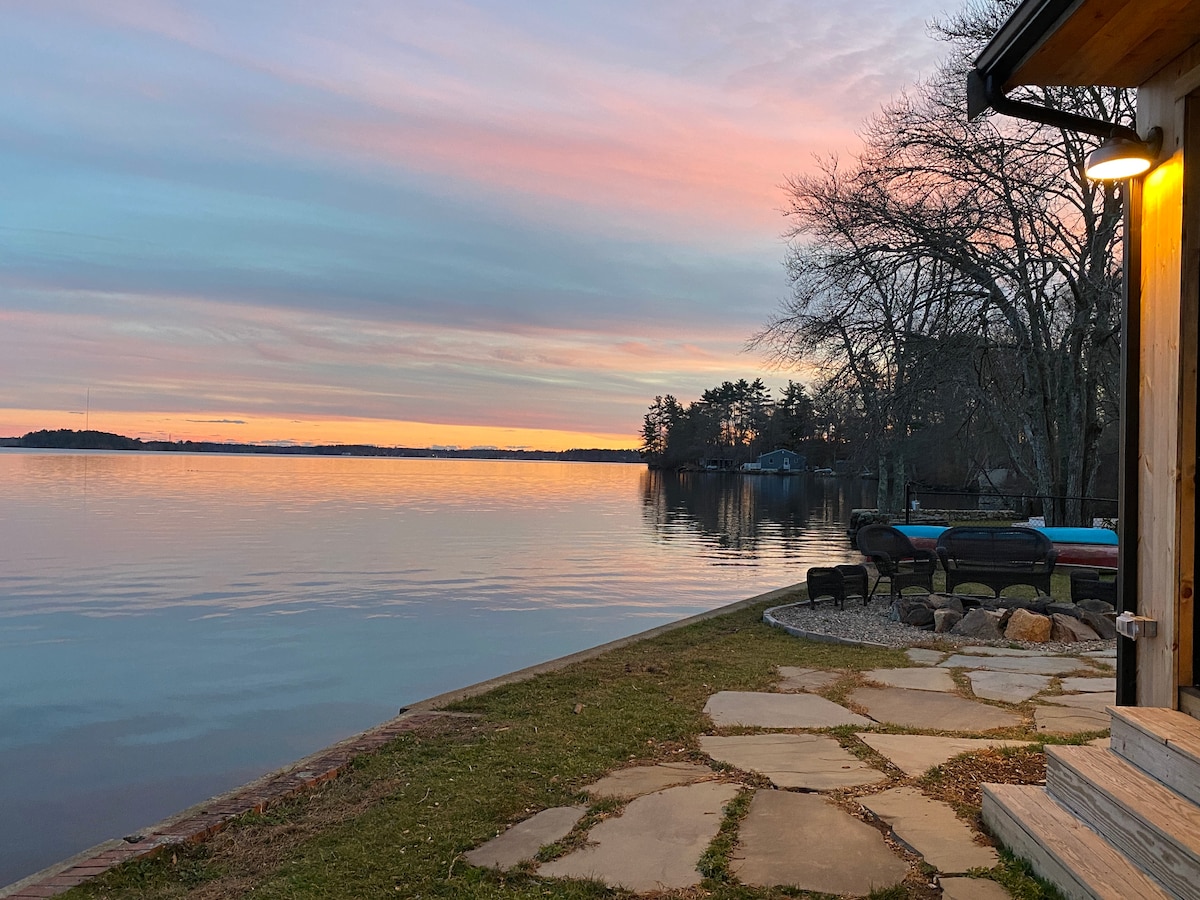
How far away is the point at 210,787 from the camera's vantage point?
201 inches

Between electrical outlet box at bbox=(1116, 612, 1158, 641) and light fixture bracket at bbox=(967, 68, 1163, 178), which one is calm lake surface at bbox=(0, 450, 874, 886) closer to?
electrical outlet box at bbox=(1116, 612, 1158, 641)

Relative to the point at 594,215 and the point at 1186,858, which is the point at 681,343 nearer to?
the point at 594,215

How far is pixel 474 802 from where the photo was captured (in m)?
3.51

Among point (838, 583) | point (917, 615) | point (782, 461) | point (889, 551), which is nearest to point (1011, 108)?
point (917, 615)

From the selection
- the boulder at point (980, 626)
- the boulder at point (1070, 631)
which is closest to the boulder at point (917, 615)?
the boulder at point (980, 626)

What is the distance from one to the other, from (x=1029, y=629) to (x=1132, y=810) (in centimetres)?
514

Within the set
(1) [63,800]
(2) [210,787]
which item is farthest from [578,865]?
(1) [63,800]

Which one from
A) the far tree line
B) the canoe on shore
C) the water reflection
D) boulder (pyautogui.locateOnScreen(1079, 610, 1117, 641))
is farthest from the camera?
the water reflection

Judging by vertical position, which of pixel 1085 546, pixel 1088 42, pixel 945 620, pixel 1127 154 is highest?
pixel 1088 42

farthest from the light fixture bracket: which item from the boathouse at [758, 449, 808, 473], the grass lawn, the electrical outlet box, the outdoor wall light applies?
the boathouse at [758, 449, 808, 473]

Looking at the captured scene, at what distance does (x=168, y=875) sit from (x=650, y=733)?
2.35 m

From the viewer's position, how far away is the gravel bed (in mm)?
6918

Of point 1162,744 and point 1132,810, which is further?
point 1162,744

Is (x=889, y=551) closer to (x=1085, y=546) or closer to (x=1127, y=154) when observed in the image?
(x=1085, y=546)
